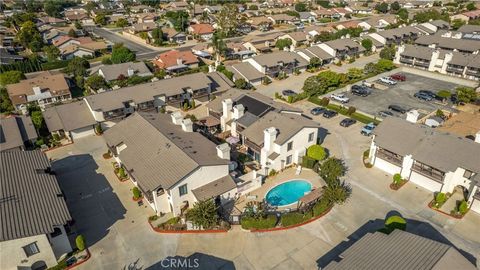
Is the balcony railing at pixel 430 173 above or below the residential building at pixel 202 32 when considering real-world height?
above

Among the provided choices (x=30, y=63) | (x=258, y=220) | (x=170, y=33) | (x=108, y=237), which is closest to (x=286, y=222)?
(x=258, y=220)

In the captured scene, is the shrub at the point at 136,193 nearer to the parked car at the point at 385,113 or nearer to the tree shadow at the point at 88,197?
the tree shadow at the point at 88,197

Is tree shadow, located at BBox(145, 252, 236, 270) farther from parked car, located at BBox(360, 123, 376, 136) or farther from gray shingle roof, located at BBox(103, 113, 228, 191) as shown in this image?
parked car, located at BBox(360, 123, 376, 136)

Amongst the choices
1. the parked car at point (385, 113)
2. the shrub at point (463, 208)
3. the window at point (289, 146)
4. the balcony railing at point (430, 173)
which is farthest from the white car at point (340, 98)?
the shrub at point (463, 208)

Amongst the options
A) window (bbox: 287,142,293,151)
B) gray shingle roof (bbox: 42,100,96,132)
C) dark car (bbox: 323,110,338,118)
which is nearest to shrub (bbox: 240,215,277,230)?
window (bbox: 287,142,293,151)

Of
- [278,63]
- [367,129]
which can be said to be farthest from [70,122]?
[367,129]
